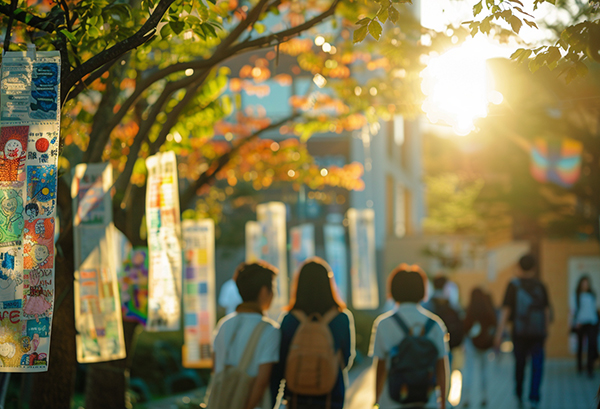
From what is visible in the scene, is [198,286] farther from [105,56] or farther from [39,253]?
[39,253]

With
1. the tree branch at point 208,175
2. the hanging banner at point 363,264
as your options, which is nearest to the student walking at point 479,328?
the tree branch at point 208,175

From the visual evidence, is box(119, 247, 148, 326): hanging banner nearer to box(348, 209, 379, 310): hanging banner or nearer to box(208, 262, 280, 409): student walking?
box(208, 262, 280, 409): student walking

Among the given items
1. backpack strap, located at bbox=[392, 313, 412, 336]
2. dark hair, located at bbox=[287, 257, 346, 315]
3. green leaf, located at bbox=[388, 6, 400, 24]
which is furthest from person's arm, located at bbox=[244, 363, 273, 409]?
green leaf, located at bbox=[388, 6, 400, 24]

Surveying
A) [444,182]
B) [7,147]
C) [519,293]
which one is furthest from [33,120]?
[444,182]

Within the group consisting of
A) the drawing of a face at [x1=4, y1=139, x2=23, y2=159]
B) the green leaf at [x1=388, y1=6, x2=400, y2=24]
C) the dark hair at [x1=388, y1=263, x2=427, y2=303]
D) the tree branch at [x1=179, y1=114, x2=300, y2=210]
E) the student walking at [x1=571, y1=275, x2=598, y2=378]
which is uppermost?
the green leaf at [x1=388, y1=6, x2=400, y2=24]

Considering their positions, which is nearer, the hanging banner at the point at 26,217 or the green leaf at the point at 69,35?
the hanging banner at the point at 26,217

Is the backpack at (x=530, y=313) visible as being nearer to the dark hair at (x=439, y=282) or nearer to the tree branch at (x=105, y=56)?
the dark hair at (x=439, y=282)

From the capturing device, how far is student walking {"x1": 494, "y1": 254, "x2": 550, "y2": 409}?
7.97 metres

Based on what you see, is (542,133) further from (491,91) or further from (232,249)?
(232,249)

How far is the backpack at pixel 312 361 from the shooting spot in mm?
4082

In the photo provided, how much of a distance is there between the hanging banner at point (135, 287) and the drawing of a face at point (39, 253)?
3465 mm

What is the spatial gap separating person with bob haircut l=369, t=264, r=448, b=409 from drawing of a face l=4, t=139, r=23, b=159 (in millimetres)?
2590

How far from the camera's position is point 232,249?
24.4m

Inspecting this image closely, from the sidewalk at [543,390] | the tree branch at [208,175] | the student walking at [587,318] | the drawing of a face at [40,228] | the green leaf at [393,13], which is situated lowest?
the sidewalk at [543,390]
